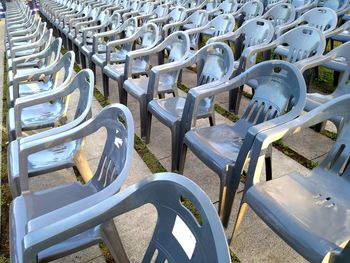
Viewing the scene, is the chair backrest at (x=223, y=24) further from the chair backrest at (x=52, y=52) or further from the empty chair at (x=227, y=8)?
the chair backrest at (x=52, y=52)

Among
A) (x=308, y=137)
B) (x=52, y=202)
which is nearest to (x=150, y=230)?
(x=52, y=202)

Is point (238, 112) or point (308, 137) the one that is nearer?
point (308, 137)

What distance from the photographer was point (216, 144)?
2.01 meters

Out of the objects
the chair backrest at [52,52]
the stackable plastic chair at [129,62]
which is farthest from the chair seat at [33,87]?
the stackable plastic chair at [129,62]

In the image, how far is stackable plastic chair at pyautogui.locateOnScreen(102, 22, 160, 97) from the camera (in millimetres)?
3281

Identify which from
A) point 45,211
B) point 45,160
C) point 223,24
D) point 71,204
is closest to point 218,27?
point 223,24

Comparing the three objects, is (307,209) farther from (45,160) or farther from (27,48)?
(27,48)

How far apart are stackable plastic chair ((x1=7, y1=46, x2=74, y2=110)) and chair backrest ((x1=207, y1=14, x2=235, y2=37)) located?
6.30 feet

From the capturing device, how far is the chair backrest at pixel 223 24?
3880 mm

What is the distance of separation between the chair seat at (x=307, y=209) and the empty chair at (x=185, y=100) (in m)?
0.86

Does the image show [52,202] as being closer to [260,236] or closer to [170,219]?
[170,219]

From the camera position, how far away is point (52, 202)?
163 cm

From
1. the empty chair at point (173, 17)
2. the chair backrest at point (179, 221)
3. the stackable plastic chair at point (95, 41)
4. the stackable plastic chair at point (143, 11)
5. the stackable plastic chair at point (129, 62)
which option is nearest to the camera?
the chair backrest at point (179, 221)

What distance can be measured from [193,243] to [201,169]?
160 centimetres
